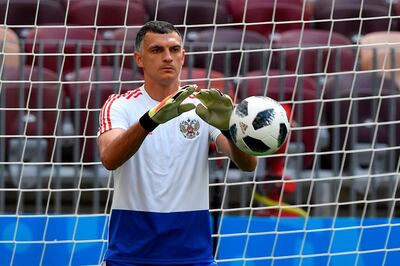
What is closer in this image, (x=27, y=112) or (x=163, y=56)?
(x=163, y=56)

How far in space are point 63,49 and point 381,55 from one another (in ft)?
8.17

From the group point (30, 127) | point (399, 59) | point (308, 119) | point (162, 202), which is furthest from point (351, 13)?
point (162, 202)

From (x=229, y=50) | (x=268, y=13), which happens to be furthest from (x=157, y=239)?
(x=268, y=13)

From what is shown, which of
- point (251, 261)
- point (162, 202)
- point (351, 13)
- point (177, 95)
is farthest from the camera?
point (351, 13)

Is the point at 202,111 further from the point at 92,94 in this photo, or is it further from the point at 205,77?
the point at 92,94

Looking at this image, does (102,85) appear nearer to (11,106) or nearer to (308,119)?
(11,106)

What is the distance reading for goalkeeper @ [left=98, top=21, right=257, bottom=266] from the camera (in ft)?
13.9

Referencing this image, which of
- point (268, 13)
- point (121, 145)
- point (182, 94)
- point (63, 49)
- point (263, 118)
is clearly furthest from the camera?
point (268, 13)

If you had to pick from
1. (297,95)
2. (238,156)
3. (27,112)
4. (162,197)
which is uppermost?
(238,156)

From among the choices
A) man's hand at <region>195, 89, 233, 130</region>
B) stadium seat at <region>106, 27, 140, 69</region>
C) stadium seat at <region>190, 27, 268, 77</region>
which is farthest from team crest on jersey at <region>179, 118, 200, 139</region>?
stadium seat at <region>190, 27, 268, 77</region>

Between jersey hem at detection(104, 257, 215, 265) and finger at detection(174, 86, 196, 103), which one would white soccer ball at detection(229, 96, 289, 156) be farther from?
jersey hem at detection(104, 257, 215, 265)

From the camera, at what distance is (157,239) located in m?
4.23

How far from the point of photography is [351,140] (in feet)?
23.0

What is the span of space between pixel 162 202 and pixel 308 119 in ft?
9.98
